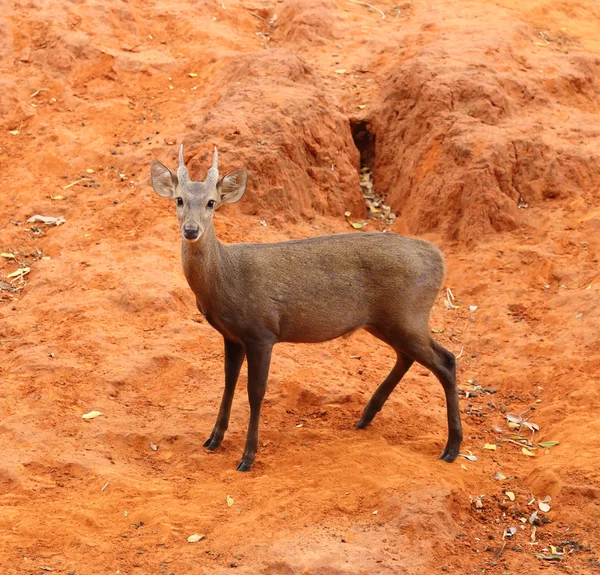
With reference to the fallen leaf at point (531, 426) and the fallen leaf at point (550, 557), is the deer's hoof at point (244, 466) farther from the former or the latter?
the fallen leaf at point (531, 426)

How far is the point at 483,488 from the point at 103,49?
Answer: 963 cm

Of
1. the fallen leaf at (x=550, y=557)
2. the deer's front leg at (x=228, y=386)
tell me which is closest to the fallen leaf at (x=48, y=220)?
the deer's front leg at (x=228, y=386)

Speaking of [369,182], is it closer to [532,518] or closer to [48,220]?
[48,220]

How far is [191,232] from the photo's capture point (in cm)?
682

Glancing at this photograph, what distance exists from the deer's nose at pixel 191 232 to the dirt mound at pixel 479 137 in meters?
5.58

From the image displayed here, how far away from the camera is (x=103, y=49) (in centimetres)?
1406

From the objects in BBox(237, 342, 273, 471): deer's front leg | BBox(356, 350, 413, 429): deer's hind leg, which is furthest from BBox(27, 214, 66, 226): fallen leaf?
BBox(356, 350, 413, 429): deer's hind leg

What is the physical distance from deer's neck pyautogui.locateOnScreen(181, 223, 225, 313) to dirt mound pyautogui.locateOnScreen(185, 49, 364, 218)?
164 inches

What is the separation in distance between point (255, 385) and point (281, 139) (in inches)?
201

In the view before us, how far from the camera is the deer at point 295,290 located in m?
7.26

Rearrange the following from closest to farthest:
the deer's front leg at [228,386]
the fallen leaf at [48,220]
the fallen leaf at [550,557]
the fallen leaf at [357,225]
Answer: the fallen leaf at [550,557] < the deer's front leg at [228,386] < the fallen leaf at [48,220] < the fallen leaf at [357,225]

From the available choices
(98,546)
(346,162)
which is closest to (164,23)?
(346,162)

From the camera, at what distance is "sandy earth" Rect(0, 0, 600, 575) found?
6672mm

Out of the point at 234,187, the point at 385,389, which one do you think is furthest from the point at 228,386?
the point at 234,187
